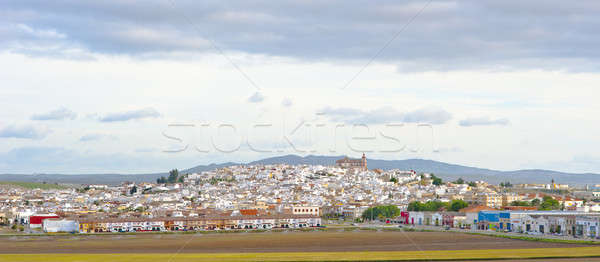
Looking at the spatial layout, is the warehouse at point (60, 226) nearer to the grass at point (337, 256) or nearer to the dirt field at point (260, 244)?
the dirt field at point (260, 244)

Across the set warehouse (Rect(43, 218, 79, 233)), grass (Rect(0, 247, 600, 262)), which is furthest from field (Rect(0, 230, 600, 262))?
warehouse (Rect(43, 218, 79, 233))

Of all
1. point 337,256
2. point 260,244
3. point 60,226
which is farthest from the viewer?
point 60,226

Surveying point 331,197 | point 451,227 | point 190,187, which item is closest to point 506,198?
point 331,197

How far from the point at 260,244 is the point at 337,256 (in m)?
13.1

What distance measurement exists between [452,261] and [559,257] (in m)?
6.65

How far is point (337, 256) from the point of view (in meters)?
51.9

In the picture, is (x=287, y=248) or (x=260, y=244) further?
(x=260, y=244)

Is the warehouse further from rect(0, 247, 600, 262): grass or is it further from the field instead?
rect(0, 247, 600, 262): grass

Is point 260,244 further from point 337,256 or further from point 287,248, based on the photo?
point 337,256

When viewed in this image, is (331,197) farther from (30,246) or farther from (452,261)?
(452,261)

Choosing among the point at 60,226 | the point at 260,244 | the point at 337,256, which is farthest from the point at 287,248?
the point at 60,226

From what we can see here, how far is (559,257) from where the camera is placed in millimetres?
49688

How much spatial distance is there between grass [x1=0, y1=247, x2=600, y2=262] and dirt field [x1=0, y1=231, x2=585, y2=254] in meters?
3.54

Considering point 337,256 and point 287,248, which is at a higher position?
point 337,256
